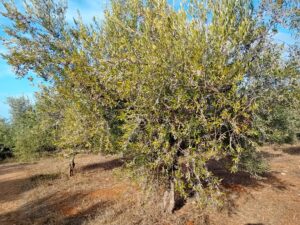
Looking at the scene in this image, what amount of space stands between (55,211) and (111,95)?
243 inches

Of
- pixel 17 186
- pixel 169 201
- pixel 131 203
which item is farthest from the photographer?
pixel 17 186

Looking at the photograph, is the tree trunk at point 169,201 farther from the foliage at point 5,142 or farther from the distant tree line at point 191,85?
the foliage at point 5,142

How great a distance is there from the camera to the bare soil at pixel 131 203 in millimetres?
11453

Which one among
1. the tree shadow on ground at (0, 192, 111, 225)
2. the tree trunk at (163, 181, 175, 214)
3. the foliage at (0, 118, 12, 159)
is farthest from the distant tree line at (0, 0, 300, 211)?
the foliage at (0, 118, 12, 159)

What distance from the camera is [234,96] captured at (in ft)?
30.3

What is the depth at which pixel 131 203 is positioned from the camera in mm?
13406

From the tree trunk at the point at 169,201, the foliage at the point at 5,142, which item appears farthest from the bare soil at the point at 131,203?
the foliage at the point at 5,142

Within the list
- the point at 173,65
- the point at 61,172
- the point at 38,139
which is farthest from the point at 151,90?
the point at 38,139

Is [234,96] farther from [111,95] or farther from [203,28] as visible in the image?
[111,95]

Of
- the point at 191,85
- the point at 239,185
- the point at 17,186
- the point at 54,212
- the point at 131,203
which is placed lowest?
the point at 54,212

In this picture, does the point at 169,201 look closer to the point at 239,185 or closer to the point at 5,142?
the point at 239,185

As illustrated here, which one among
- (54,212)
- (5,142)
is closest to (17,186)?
(54,212)

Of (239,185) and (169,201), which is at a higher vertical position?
(239,185)

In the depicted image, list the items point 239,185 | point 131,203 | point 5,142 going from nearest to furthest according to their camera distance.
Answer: point 131,203 < point 239,185 < point 5,142
